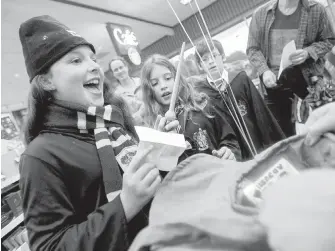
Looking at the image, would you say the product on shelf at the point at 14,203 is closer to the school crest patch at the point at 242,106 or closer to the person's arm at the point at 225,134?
the person's arm at the point at 225,134

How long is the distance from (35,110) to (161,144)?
58 centimetres

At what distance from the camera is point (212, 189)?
43 centimetres

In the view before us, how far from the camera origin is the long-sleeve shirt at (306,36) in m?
1.54

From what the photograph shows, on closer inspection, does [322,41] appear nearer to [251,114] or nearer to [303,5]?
[303,5]

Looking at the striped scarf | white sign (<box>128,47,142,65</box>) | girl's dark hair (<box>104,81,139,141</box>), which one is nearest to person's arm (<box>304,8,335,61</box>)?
girl's dark hair (<box>104,81,139,141</box>)

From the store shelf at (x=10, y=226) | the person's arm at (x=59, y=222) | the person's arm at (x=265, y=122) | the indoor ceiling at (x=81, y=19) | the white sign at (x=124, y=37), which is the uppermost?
the indoor ceiling at (x=81, y=19)

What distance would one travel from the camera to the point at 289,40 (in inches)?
63.1

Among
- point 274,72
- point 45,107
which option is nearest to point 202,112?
point 274,72

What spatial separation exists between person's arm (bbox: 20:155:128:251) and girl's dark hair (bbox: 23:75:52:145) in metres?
0.24

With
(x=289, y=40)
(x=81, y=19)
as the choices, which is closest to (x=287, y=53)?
(x=289, y=40)

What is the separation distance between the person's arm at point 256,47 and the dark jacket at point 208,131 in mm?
451

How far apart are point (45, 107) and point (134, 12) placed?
12.1ft

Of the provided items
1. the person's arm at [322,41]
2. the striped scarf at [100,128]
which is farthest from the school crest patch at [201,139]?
the person's arm at [322,41]

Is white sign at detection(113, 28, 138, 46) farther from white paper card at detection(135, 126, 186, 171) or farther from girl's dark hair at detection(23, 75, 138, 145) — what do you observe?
white paper card at detection(135, 126, 186, 171)
